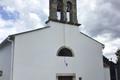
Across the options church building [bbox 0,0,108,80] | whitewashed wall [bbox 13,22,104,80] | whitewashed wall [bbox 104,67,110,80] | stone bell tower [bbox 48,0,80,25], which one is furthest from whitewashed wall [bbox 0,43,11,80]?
whitewashed wall [bbox 104,67,110,80]

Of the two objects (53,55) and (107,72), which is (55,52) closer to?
(53,55)

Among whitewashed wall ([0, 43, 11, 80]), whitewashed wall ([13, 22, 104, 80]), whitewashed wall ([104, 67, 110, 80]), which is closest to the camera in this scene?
whitewashed wall ([13, 22, 104, 80])

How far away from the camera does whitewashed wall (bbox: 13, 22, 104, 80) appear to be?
39.4ft

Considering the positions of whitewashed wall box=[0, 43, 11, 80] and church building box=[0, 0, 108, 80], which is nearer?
church building box=[0, 0, 108, 80]

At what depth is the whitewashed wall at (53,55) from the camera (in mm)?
12023

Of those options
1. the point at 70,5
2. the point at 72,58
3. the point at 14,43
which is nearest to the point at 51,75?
the point at 72,58

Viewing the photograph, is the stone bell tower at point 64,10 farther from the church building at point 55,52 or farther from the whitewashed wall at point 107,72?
the whitewashed wall at point 107,72

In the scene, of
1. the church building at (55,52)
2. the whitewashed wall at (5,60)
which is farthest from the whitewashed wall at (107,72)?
the whitewashed wall at (5,60)

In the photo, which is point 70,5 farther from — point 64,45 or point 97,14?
point 64,45

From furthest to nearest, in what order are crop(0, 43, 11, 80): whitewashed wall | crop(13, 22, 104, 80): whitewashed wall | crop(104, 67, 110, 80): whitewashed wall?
1. crop(104, 67, 110, 80): whitewashed wall
2. crop(0, 43, 11, 80): whitewashed wall
3. crop(13, 22, 104, 80): whitewashed wall

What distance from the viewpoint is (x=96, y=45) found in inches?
595

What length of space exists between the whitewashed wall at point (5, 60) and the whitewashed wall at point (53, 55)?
1.27 metres

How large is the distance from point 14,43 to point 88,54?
5.51m

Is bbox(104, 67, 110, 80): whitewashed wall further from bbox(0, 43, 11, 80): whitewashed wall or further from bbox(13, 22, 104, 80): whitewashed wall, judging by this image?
bbox(0, 43, 11, 80): whitewashed wall
